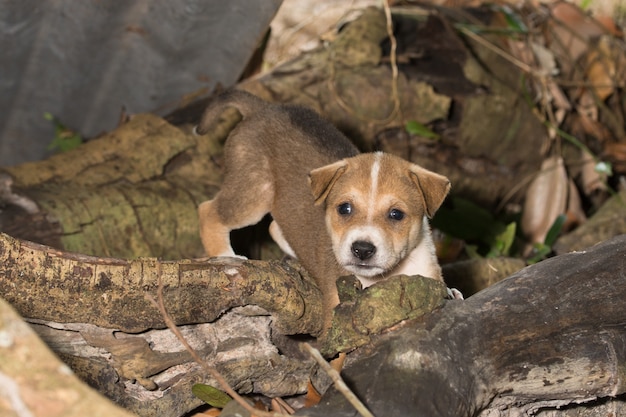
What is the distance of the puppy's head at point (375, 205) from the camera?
15.1 feet

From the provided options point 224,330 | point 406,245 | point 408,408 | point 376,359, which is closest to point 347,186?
point 406,245

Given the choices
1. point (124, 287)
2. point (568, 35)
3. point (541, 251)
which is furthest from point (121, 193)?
point (568, 35)

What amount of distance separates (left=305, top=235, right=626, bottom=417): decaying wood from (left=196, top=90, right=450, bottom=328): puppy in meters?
0.94

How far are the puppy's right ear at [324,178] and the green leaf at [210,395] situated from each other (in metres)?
1.59

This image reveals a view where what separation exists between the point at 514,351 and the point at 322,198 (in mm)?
1742

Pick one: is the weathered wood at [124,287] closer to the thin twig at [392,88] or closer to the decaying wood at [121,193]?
the decaying wood at [121,193]

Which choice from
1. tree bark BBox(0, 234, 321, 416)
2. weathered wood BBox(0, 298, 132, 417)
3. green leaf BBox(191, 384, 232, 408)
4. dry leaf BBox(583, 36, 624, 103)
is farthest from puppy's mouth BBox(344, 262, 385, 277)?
dry leaf BBox(583, 36, 624, 103)

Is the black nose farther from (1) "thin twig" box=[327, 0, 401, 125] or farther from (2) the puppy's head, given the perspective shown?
(1) "thin twig" box=[327, 0, 401, 125]

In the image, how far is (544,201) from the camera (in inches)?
314

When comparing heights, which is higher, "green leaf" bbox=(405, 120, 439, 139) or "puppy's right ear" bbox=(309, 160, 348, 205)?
"puppy's right ear" bbox=(309, 160, 348, 205)

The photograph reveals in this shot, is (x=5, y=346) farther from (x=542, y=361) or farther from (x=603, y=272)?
(x=603, y=272)

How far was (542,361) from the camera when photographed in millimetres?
3615

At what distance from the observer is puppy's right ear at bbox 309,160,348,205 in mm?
4918

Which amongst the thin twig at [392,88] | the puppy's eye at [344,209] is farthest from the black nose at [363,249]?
the thin twig at [392,88]
